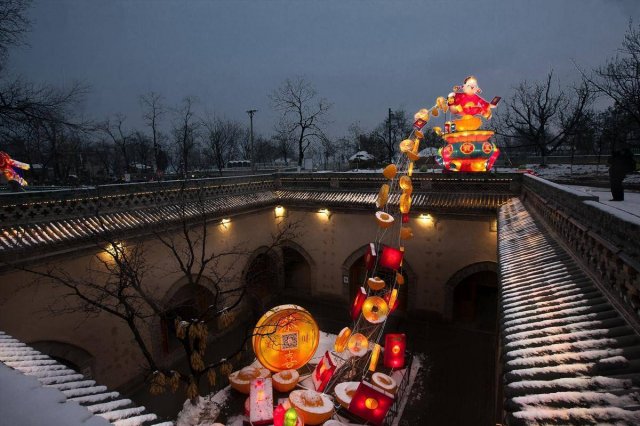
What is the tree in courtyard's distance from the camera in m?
7.66

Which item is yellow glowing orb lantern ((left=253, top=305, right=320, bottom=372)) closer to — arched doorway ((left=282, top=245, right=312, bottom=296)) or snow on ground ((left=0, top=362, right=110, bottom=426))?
snow on ground ((left=0, top=362, right=110, bottom=426))

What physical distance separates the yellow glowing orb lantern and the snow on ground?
21.6 feet

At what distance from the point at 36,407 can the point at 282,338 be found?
7.24 metres

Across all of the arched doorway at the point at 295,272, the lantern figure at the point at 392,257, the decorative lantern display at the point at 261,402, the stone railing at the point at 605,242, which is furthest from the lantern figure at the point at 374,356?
the arched doorway at the point at 295,272

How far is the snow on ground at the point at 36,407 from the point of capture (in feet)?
7.16

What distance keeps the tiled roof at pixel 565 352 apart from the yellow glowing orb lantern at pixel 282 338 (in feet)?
20.5

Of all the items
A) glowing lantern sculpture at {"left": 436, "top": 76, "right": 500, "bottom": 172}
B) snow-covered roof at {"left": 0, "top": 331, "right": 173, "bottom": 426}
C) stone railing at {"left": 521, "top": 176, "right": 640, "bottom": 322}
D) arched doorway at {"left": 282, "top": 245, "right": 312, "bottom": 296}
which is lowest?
arched doorway at {"left": 282, "top": 245, "right": 312, "bottom": 296}

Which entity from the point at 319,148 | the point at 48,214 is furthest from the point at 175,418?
the point at 319,148

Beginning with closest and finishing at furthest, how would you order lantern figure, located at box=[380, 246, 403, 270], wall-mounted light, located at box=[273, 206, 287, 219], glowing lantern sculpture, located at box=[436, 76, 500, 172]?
lantern figure, located at box=[380, 246, 403, 270]
glowing lantern sculpture, located at box=[436, 76, 500, 172]
wall-mounted light, located at box=[273, 206, 287, 219]

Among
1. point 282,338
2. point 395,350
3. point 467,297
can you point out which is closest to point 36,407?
point 282,338

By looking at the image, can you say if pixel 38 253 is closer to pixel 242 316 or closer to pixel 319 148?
pixel 242 316

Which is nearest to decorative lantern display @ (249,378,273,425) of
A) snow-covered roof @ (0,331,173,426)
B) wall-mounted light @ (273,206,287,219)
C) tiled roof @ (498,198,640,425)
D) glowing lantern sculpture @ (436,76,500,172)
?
snow-covered roof @ (0,331,173,426)

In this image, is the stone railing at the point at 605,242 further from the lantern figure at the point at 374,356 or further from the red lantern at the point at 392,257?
the lantern figure at the point at 374,356

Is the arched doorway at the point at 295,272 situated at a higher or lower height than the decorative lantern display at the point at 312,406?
higher
